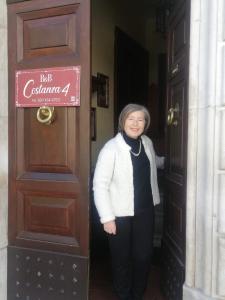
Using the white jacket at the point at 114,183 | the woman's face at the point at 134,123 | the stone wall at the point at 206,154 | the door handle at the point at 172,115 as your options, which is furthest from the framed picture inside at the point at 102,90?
the stone wall at the point at 206,154

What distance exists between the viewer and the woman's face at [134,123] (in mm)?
2988

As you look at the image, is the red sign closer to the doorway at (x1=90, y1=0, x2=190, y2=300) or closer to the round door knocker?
the round door knocker

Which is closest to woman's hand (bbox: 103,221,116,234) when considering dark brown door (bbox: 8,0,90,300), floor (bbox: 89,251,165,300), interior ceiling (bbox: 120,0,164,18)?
dark brown door (bbox: 8,0,90,300)

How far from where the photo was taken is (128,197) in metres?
2.93

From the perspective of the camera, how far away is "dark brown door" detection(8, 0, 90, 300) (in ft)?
9.62

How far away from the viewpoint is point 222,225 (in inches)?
93.6

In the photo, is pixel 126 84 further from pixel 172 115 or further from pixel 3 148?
pixel 3 148

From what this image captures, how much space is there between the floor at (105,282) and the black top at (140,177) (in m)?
0.97

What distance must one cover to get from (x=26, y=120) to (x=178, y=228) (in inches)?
59.0

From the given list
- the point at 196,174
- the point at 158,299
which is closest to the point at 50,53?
the point at 196,174

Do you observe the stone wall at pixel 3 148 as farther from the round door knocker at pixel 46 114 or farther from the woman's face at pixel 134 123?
the woman's face at pixel 134 123

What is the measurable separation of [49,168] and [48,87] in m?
0.64

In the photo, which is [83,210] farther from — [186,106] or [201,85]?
[201,85]

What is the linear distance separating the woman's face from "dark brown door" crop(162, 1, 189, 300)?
28 cm
